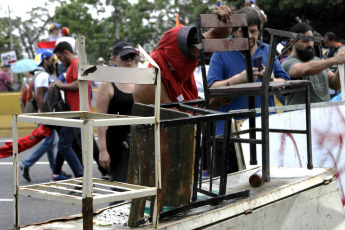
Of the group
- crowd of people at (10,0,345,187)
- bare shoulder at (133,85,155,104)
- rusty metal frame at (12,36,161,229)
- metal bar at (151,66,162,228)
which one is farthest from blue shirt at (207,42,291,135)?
metal bar at (151,66,162,228)

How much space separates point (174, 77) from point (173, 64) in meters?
0.12

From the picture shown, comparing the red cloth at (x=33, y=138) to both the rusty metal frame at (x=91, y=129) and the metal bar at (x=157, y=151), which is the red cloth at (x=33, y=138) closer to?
the rusty metal frame at (x=91, y=129)

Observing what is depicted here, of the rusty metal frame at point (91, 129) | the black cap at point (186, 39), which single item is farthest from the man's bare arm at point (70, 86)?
the rusty metal frame at point (91, 129)

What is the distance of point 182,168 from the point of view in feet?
9.66

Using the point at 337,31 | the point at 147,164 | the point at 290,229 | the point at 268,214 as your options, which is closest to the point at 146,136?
the point at 147,164

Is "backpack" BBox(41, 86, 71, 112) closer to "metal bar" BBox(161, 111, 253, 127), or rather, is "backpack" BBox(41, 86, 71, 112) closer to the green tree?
"metal bar" BBox(161, 111, 253, 127)

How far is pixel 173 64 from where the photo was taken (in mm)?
3648

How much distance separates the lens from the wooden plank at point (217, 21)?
368cm

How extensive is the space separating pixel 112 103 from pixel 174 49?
80.6 inches

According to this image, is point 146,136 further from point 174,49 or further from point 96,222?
point 174,49

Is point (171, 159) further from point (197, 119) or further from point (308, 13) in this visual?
point (308, 13)

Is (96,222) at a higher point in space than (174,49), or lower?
lower

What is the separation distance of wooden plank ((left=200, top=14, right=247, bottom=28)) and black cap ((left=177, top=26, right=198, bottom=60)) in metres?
0.08

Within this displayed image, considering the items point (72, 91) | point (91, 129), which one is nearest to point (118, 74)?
point (91, 129)
